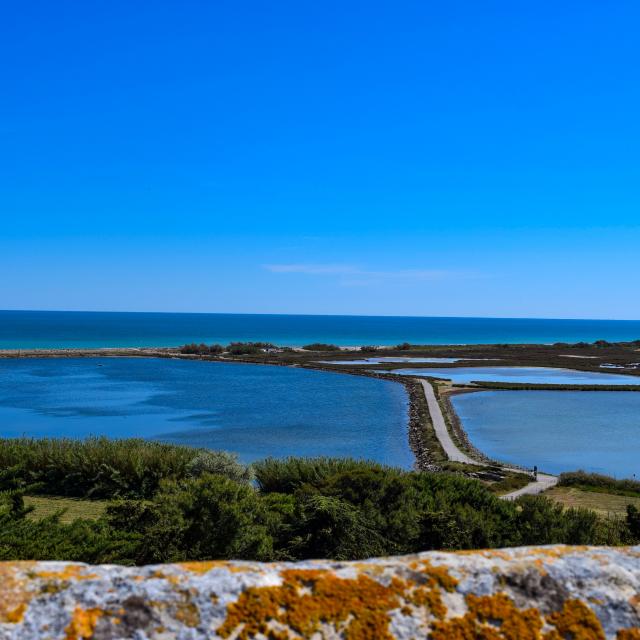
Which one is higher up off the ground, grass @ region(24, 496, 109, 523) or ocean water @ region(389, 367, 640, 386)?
ocean water @ region(389, 367, 640, 386)

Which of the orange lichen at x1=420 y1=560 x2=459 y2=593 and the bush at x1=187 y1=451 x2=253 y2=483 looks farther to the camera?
the bush at x1=187 y1=451 x2=253 y2=483

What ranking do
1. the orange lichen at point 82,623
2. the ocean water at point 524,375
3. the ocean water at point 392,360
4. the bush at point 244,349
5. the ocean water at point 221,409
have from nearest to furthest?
1. the orange lichen at point 82,623
2. the ocean water at point 221,409
3. the ocean water at point 524,375
4. the ocean water at point 392,360
5. the bush at point 244,349

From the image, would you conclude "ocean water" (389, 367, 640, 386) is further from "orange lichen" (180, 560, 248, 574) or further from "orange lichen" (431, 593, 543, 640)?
"orange lichen" (180, 560, 248, 574)

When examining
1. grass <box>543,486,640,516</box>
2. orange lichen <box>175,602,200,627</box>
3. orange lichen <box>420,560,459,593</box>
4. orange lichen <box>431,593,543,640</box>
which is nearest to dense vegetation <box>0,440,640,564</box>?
grass <box>543,486,640,516</box>

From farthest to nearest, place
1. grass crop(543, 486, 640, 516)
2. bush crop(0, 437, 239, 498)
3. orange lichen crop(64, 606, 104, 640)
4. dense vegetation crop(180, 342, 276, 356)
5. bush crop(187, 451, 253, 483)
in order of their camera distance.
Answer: dense vegetation crop(180, 342, 276, 356), grass crop(543, 486, 640, 516), bush crop(187, 451, 253, 483), bush crop(0, 437, 239, 498), orange lichen crop(64, 606, 104, 640)

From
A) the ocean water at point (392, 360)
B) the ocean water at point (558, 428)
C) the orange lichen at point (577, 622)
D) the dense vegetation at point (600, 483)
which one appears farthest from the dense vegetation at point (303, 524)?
the ocean water at point (392, 360)

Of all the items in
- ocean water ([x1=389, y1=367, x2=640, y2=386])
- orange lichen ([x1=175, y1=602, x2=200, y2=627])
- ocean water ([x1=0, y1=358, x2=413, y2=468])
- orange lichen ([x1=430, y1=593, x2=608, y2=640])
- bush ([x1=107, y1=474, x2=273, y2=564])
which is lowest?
ocean water ([x1=0, y1=358, x2=413, y2=468])

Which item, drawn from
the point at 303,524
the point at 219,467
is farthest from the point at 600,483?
the point at 303,524

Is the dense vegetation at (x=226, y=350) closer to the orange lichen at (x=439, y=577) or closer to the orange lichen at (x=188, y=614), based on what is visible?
the orange lichen at (x=439, y=577)
